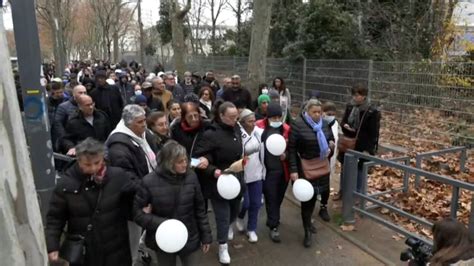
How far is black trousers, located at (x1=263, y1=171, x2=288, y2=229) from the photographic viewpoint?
513 cm

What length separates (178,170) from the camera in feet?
11.3

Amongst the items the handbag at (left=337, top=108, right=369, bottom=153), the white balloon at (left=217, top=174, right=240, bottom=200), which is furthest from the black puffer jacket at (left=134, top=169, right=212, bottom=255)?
the handbag at (left=337, top=108, right=369, bottom=153)

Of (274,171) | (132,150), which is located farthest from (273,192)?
(132,150)

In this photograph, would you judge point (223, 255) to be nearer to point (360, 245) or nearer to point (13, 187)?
point (360, 245)

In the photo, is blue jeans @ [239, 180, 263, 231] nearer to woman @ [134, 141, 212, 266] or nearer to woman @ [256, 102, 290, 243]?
woman @ [256, 102, 290, 243]

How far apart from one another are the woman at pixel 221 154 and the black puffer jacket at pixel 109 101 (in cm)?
383

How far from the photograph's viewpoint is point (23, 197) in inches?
59.2

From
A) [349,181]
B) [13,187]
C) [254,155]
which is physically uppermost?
[13,187]

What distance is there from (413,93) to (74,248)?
7320 millimetres

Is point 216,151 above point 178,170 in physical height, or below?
below

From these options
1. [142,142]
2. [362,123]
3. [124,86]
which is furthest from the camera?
[124,86]

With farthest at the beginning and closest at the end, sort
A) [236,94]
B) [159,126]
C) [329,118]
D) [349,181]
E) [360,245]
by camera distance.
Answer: [236,94]
[329,118]
[349,181]
[360,245]
[159,126]

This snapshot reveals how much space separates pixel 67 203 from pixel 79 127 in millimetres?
2402

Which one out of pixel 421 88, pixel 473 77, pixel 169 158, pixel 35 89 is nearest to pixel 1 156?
pixel 169 158
